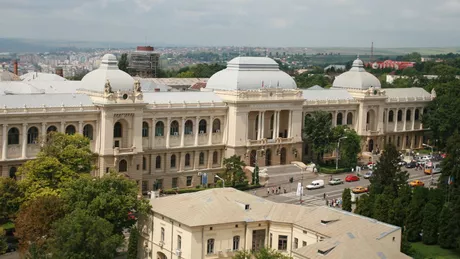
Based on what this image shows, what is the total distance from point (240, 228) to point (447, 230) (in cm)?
2488

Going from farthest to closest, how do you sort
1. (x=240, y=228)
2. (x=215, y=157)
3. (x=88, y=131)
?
(x=215, y=157)
(x=88, y=131)
(x=240, y=228)

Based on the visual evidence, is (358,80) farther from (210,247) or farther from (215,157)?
(210,247)

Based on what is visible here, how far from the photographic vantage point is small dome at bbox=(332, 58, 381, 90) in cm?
13525

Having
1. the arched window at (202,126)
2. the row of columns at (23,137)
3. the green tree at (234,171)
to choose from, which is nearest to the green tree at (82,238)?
the row of columns at (23,137)

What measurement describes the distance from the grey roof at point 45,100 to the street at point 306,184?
27446 millimetres

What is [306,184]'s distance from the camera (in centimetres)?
10912

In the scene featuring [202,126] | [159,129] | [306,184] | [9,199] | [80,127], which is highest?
[80,127]

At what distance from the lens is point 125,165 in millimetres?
99625

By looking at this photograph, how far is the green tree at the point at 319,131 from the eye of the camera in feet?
391

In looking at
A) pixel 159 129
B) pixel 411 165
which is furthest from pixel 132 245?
pixel 411 165

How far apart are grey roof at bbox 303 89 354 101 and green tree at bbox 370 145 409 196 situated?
37.4m

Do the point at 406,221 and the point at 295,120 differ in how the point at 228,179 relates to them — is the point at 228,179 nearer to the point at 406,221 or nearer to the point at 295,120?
the point at 295,120

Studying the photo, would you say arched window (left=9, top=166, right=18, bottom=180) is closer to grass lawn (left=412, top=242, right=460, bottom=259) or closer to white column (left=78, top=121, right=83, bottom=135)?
white column (left=78, top=121, right=83, bottom=135)

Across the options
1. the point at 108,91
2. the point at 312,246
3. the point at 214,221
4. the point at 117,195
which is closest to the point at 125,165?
the point at 108,91
